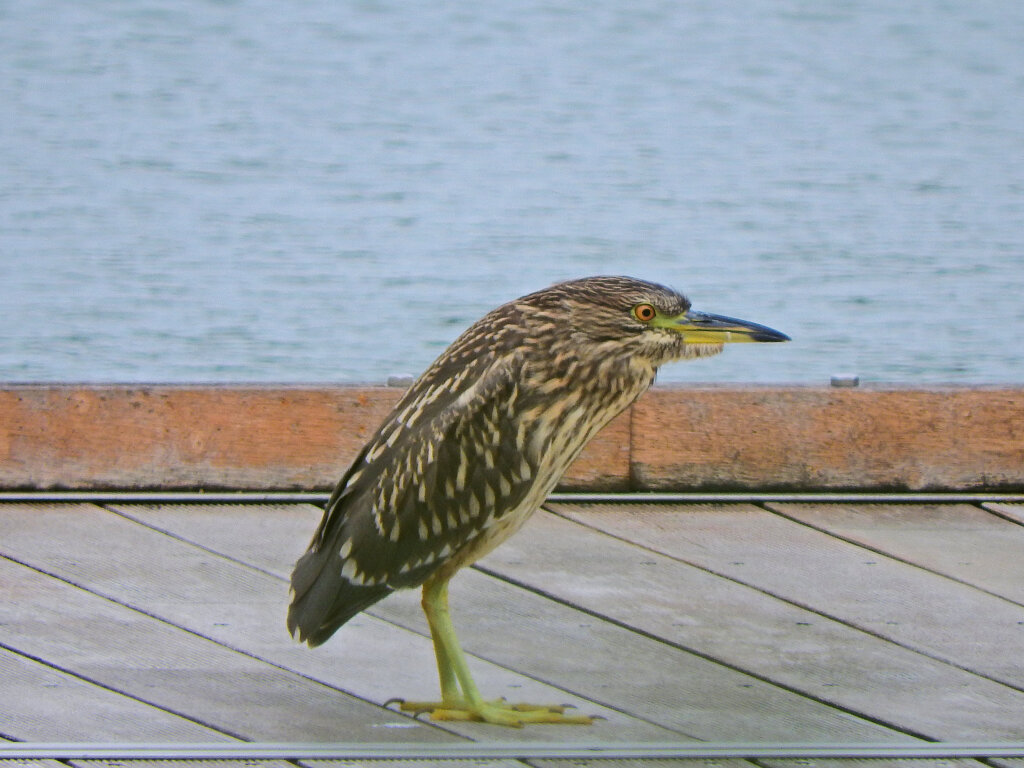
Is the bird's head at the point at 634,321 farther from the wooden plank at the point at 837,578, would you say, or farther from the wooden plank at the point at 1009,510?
the wooden plank at the point at 1009,510

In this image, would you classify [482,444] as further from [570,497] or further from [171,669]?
[570,497]

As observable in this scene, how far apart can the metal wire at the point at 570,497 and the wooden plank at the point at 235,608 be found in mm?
59

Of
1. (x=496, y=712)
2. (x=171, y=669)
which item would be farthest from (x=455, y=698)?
(x=171, y=669)

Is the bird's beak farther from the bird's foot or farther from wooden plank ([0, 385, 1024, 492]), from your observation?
wooden plank ([0, 385, 1024, 492])

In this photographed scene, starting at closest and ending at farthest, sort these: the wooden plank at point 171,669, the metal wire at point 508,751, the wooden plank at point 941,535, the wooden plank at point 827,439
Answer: the metal wire at point 508,751
the wooden plank at point 171,669
the wooden plank at point 941,535
the wooden plank at point 827,439

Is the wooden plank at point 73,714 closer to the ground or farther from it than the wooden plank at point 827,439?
closer to the ground

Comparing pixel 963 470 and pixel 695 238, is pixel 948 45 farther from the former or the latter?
pixel 963 470

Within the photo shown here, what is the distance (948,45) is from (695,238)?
19.7 ft

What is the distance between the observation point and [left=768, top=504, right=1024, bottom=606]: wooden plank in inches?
166

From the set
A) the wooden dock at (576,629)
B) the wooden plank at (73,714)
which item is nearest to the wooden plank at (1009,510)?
the wooden dock at (576,629)

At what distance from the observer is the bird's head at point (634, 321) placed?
11.2 ft

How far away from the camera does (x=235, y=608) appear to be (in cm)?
393

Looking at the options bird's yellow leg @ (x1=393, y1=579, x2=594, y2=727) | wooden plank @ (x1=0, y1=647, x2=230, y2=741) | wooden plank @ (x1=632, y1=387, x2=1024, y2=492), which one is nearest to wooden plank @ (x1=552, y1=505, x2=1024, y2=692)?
wooden plank @ (x1=632, y1=387, x2=1024, y2=492)

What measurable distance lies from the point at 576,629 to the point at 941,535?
116 centimetres
